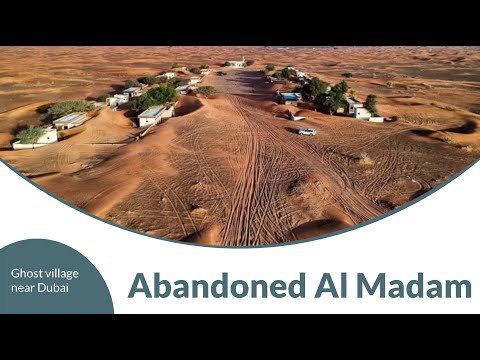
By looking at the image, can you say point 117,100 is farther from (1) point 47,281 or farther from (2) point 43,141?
(1) point 47,281

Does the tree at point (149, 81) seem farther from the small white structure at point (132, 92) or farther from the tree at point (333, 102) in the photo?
the tree at point (333, 102)

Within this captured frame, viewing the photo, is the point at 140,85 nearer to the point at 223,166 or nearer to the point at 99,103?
the point at 99,103

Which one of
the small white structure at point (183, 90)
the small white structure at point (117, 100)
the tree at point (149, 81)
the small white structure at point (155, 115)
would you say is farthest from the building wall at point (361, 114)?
the tree at point (149, 81)

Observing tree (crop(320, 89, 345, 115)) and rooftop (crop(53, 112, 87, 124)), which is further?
tree (crop(320, 89, 345, 115))

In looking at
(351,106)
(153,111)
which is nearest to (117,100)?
(153,111)

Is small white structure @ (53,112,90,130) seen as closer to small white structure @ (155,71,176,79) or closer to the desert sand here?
the desert sand

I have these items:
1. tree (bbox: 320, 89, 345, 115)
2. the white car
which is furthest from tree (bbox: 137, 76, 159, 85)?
the white car
